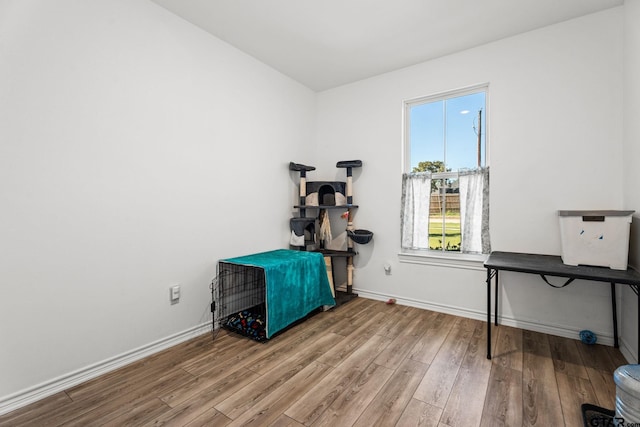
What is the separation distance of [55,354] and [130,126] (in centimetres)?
158

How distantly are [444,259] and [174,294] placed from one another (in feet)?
8.72

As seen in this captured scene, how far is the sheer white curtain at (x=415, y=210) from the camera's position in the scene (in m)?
3.23

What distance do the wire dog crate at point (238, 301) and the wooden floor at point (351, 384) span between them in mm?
129

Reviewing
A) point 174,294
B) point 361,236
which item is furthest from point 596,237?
point 174,294

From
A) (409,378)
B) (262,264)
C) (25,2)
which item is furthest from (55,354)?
(409,378)

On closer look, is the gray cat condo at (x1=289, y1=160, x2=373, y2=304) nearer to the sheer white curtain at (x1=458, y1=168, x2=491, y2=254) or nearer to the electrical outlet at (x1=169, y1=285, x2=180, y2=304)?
the sheer white curtain at (x1=458, y1=168, x2=491, y2=254)

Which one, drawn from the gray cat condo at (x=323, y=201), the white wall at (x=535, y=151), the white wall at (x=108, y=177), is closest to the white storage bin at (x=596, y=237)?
the white wall at (x=535, y=151)

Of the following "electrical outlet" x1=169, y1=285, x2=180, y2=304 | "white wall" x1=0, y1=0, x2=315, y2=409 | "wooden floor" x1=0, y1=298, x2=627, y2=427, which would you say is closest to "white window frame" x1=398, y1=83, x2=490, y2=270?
"wooden floor" x1=0, y1=298, x2=627, y2=427

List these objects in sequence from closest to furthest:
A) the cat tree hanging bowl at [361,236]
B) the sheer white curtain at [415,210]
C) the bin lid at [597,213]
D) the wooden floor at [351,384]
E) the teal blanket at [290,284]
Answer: the wooden floor at [351,384], the bin lid at [597,213], the teal blanket at [290,284], the sheer white curtain at [415,210], the cat tree hanging bowl at [361,236]

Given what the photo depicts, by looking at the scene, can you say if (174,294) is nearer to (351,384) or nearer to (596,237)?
(351,384)

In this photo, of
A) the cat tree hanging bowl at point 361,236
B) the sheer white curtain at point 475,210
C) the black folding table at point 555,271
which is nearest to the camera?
the black folding table at point 555,271

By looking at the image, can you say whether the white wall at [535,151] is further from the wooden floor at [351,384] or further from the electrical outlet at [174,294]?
the electrical outlet at [174,294]

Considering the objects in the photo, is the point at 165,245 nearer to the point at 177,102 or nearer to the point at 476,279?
the point at 177,102

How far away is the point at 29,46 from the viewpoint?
1.65 metres
